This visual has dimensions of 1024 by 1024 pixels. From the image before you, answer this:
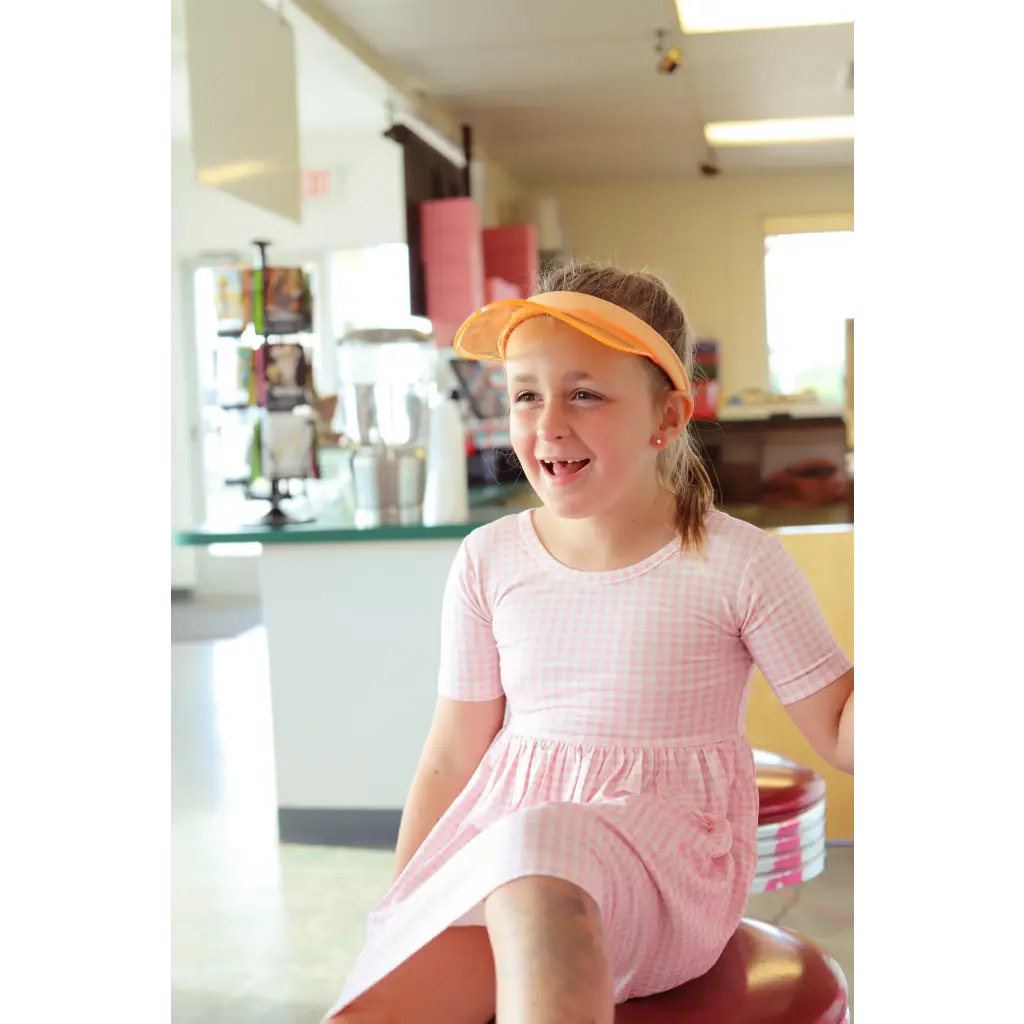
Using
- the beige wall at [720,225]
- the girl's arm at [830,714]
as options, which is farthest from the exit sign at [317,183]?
the girl's arm at [830,714]

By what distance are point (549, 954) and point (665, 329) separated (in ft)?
2.12

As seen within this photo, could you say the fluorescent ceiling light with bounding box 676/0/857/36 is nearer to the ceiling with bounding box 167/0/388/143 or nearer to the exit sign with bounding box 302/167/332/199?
the ceiling with bounding box 167/0/388/143

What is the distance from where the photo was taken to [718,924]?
1.00m

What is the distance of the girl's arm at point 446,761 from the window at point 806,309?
25.6 ft

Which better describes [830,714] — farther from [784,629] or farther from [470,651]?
[470,651]

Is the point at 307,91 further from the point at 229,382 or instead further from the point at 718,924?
the point at 718,924

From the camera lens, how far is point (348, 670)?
3.08 metres

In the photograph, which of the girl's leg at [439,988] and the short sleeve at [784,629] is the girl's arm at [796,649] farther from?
the girl's leg at [439,988]

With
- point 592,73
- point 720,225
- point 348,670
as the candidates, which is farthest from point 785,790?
point 720,225

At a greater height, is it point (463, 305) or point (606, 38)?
point (606, 38)

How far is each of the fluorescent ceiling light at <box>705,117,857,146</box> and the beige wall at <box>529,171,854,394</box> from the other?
41.4 inches

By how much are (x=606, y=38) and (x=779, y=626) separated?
4.50 m

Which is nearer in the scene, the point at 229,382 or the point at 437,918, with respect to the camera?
the point at 437,918
